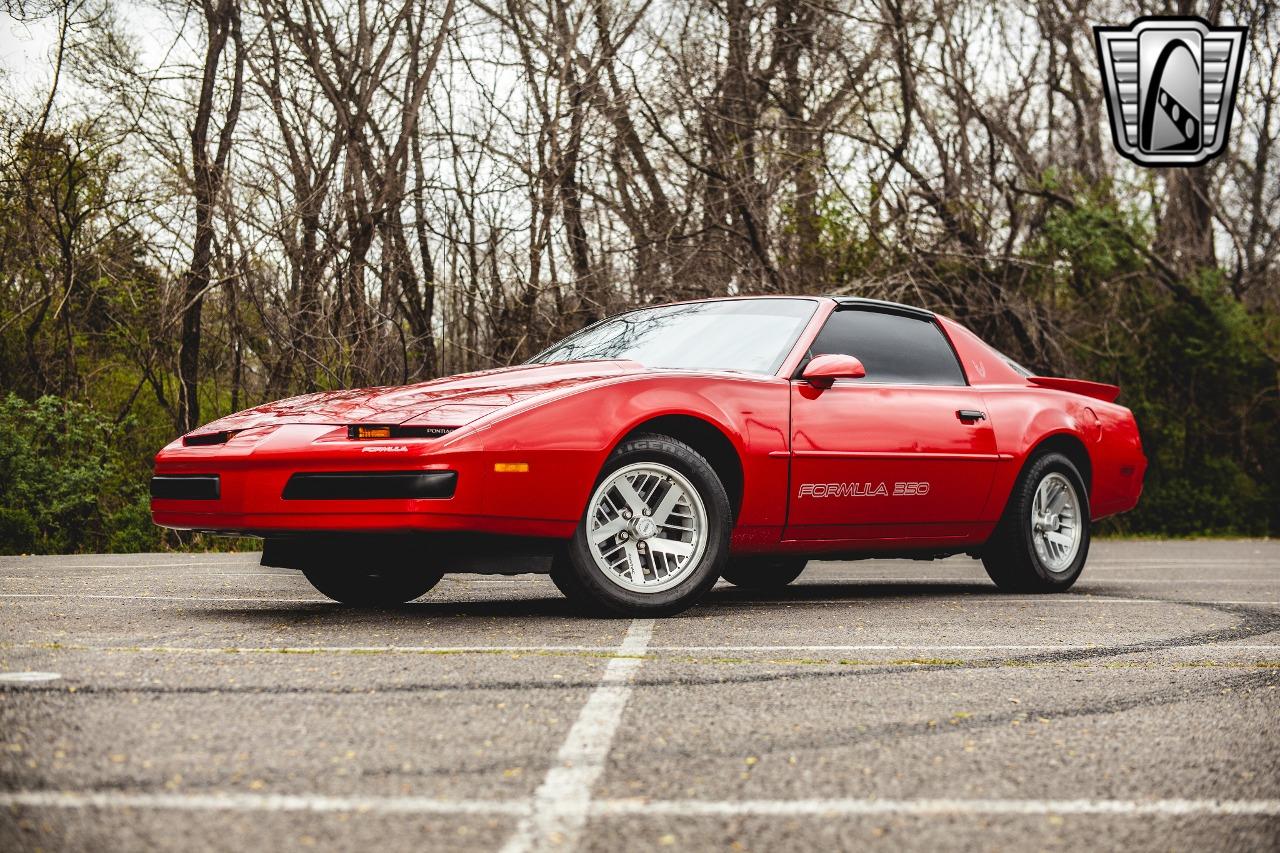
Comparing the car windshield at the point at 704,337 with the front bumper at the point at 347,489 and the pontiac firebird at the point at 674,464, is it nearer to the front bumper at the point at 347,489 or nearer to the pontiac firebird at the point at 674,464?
the pontiac firebird at the point at 674,464

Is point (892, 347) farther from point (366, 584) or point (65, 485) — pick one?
point (65, 485)

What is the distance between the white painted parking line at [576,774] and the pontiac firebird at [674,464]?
4.00ft

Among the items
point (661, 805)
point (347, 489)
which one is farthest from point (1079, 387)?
point (661, 805)

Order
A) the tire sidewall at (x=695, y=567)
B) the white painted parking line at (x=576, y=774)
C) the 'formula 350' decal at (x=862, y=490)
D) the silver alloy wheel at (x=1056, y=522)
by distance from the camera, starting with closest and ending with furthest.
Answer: the white painted parking line at (x=576, y=774) < the tire sidewall at (x=695, y=567) < the 'formula 350' decal at (x=862, y=490) < the silver alloy wheel at (x=1056, y=522)

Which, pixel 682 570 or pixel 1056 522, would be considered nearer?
pixel 682 570

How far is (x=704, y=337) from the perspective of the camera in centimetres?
654

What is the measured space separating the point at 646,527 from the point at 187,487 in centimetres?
180

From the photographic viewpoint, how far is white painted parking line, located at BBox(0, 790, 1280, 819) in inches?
104

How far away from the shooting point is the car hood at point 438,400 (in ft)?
17.6

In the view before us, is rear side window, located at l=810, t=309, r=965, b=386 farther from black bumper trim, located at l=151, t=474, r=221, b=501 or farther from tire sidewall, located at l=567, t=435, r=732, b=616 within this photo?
black bumper trim, located at l=151, t=474, r=221, b=501

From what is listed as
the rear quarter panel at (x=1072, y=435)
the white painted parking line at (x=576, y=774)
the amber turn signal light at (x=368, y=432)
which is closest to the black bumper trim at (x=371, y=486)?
the amber turn signal light at (x=368, y=432)

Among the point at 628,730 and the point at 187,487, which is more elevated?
the point at 187,487

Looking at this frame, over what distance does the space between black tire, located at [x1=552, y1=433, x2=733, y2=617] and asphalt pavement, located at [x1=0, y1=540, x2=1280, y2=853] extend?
114 mm

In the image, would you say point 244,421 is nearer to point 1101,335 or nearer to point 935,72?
point 935,72
